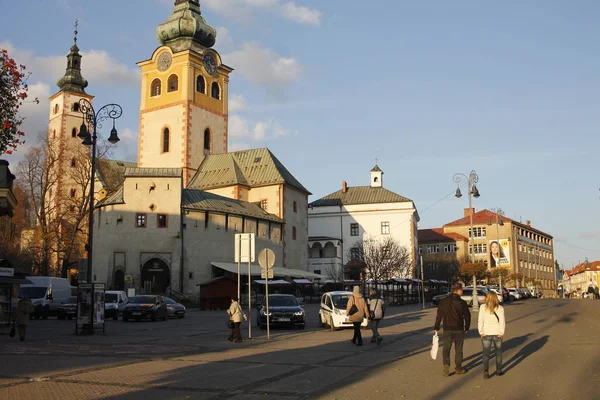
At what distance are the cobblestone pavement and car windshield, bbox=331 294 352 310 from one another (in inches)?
145

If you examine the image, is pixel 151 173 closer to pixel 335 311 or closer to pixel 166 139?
pixel 166 139

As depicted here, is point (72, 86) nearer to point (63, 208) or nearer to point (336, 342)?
point (63, 208)

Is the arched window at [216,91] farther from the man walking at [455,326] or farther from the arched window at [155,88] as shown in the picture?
the man walking at [455,326]

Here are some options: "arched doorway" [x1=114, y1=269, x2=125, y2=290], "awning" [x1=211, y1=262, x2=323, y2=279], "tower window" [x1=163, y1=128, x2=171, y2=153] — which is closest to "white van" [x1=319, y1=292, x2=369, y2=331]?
"awning" [x1=211, y1=262, x2=323, y2=279]

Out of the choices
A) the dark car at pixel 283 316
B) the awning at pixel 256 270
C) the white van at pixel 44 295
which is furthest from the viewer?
the awning at pixel 256 270

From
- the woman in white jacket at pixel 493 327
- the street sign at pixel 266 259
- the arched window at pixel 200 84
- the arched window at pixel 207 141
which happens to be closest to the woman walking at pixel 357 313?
the street sign at pixel 266 259

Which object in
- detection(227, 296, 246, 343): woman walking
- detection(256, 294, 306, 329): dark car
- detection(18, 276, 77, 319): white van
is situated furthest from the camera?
detection(18, 276, 77, 319): white van

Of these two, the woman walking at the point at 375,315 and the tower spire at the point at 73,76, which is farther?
the tower spire at the point at 73,76

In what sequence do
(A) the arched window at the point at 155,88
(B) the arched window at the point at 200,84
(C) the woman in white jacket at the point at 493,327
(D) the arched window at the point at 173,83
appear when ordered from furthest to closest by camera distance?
(A) the arched window at the point at 155,88, (B) the arched window at the point at 200,84, (D) the arched window at the point at 173,83, (C) the woman in white jacket at the point at 493,327

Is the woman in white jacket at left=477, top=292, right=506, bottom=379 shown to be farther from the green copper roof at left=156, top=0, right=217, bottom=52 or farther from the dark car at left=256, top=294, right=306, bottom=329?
the green copper roof at left=156, top=0, right=217, bottom=52

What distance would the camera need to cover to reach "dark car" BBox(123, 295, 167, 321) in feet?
110

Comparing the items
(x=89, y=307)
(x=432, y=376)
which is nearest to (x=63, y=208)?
(x=89, y=307)

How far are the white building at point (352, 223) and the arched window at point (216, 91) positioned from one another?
23.7 m

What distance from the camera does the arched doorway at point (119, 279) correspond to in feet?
176
